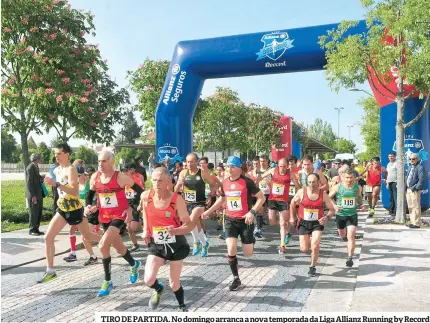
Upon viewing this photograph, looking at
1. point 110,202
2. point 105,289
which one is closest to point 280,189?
point 110,202

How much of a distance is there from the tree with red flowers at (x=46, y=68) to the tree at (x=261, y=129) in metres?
26.5

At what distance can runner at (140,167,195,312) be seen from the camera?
4797mm

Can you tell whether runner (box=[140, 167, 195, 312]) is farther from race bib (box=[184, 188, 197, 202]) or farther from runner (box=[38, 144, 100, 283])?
race bib (box=[184, 188, 197, 202])

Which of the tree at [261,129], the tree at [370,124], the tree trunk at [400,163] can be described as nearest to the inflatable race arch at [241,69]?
the tree trunk at [400,163]

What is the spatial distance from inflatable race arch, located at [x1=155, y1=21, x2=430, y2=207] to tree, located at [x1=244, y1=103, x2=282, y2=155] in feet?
80.1

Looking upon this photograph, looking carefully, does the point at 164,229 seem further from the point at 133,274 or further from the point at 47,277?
the point at 47,277

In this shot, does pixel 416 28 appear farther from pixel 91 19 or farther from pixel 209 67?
pixel 91 19

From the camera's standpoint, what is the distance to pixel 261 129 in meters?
38.4

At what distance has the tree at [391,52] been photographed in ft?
34.6

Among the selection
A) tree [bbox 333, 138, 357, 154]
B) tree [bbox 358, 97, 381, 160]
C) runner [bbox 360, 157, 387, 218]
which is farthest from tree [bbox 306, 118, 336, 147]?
runner [bbox 360, 157, 387, 218]

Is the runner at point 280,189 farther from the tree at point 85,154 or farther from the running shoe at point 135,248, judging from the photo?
the tree at point 85,154

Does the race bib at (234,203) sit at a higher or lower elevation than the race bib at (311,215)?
higher

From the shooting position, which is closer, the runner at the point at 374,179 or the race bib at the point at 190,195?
the race bib at the point at 190,195

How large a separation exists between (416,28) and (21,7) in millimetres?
9801
